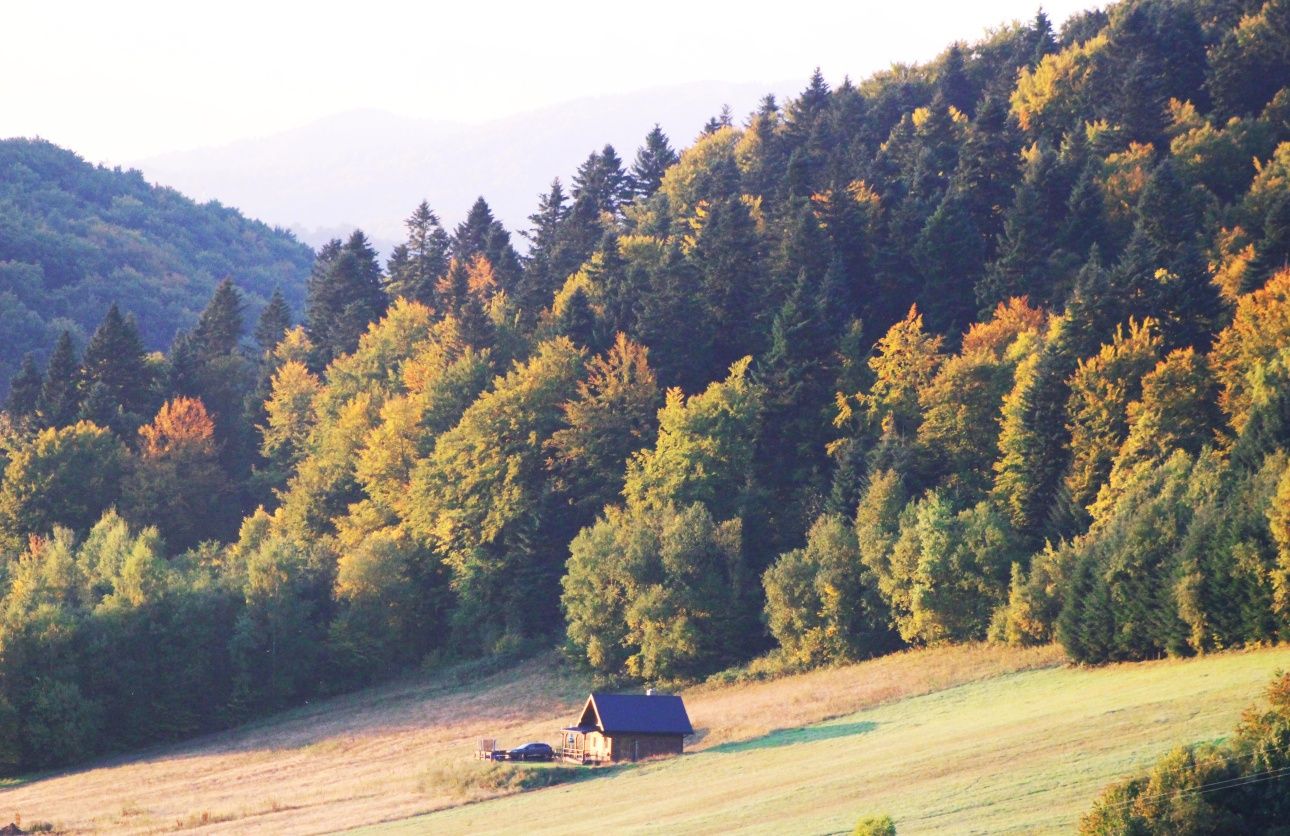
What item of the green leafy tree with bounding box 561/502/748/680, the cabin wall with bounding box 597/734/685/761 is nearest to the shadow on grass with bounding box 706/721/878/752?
the cabin wall with bounding box 597/734/685/761

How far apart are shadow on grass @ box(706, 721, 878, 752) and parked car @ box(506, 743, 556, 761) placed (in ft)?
20.8

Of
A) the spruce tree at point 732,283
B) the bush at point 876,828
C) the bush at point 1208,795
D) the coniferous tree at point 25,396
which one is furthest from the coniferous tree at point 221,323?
the bush at point 1208,795

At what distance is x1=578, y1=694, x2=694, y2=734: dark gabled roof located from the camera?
61.3 m

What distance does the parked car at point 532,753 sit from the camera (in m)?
61.3

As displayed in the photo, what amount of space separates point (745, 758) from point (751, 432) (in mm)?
32154

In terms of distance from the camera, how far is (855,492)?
79438mm

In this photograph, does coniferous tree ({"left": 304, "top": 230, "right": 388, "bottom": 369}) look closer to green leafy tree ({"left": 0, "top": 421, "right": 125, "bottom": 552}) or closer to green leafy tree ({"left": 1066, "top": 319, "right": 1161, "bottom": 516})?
green leafy tree ({"left": 0, "top": 421, "right": 125, "bottom": 552})

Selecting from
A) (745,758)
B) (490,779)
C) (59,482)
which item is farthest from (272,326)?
(745,758)

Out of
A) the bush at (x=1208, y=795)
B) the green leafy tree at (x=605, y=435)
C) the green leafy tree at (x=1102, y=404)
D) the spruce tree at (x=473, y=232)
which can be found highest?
the spruce tree at (x=473, y=232)

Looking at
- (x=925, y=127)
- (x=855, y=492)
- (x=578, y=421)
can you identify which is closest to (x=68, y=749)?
(x=578, y=421)

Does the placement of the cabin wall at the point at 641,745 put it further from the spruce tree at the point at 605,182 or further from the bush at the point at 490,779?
the spruce tree at the point at 605,182

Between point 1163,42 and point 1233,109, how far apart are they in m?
6.53

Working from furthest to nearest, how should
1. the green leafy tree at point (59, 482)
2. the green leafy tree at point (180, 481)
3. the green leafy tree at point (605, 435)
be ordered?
the green leafy tree at point (180, 481) < the green leafy tree at point (59, 482) < the green leafy tree at point (605, 435)

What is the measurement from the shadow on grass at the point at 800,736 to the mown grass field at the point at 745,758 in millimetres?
145
